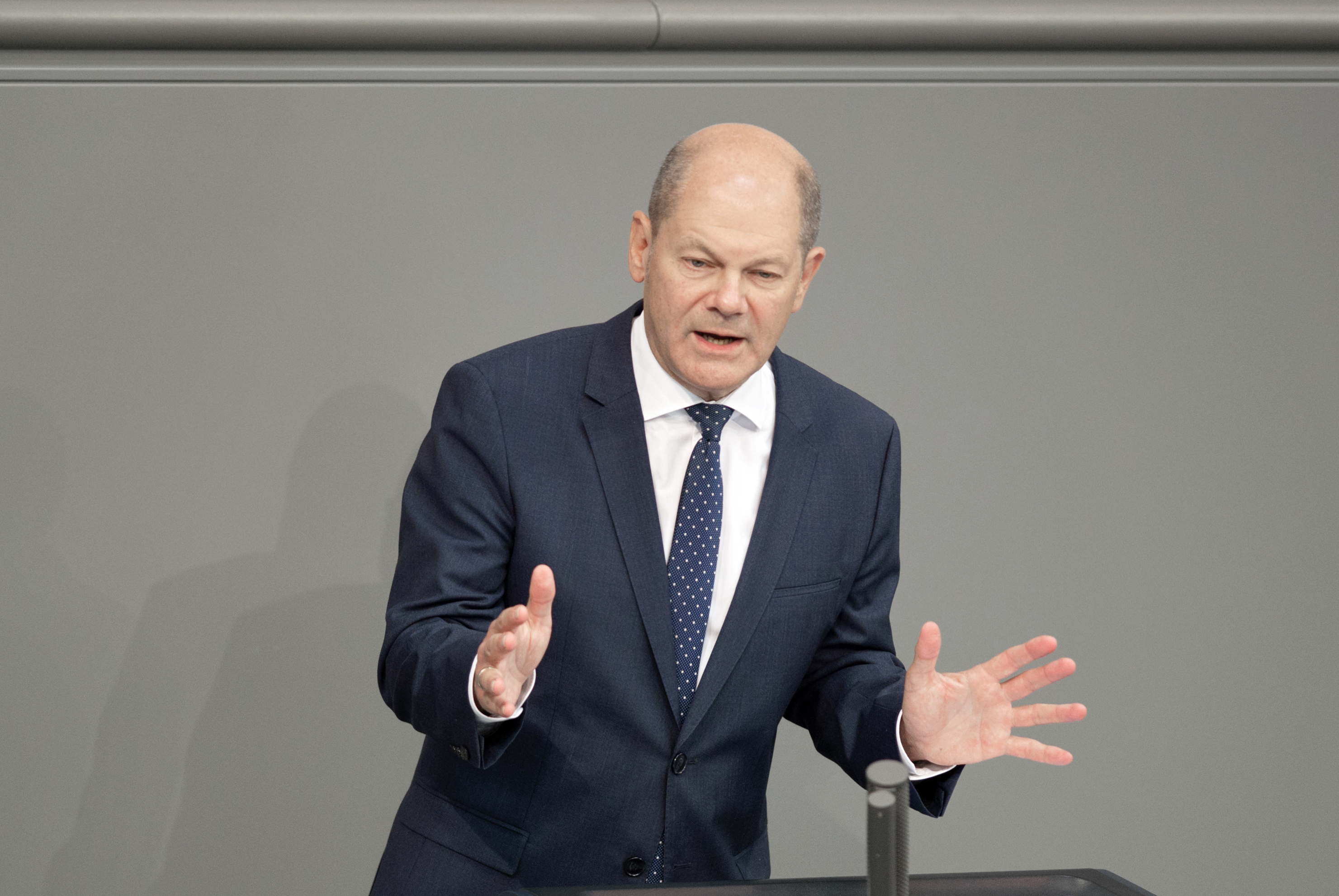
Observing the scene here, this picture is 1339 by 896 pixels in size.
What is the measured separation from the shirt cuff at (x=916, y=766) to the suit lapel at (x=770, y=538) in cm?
21

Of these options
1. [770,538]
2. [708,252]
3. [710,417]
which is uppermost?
[708,252]

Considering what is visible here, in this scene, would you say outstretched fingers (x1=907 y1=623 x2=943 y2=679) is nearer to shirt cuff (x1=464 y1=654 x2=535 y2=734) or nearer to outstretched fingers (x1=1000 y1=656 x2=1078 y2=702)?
outstretched fingers (x1=1000 y1=656 x2=1078 y2=702)

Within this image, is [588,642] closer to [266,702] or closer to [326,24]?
[266,702]

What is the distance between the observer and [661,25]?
2512mm

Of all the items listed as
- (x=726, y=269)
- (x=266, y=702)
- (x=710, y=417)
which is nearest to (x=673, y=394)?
(x=710, y=417)

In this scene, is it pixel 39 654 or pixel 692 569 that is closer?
pixel 692 569

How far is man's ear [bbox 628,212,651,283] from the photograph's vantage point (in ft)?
5.39

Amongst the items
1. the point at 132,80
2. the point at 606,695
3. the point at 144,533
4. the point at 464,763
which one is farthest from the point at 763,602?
the point at 132,80

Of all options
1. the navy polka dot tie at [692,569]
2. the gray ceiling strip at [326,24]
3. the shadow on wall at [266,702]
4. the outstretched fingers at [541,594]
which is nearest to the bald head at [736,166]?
the navy polka dot tie at [692,569]

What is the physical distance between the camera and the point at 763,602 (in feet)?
5.19

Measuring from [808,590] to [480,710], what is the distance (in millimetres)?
481

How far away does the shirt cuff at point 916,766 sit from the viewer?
4.74 feet

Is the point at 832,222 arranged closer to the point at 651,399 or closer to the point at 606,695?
the point at 651,399

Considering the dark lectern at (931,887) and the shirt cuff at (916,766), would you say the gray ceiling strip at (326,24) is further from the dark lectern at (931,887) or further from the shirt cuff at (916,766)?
the dark lectern at (931,887)
